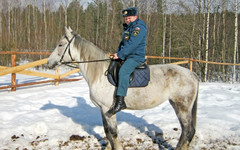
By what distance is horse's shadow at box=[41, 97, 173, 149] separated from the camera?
4109mm

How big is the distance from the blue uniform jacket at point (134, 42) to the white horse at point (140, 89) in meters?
0.43

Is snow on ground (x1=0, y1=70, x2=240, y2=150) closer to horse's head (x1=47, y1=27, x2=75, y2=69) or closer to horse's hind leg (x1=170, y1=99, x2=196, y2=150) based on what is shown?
horse's hind leg (x1=170, y1=99, x2=196, y2=150)

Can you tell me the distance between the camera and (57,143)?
3.75 meters

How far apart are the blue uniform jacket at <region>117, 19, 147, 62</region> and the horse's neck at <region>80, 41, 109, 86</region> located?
1.45ft

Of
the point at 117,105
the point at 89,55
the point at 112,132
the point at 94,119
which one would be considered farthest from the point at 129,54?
the point at 94,119

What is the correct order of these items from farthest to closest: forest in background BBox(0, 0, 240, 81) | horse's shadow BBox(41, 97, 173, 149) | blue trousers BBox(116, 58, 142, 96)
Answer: forest in background BBox(0, 0, 240, 81)
horse's shadow BBox(41, 97, 173, 149)
blue trousers BBox(116, 58, 142, 96)

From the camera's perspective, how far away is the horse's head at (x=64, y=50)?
3.38m

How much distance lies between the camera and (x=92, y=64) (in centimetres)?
336

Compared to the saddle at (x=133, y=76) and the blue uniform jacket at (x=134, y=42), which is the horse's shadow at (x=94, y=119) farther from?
the blue uniform jacket at (x=134, y=42)

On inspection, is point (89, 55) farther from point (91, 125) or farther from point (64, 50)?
point (91, 125)

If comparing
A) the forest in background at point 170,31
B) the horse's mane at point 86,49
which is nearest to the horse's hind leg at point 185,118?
the horse's mane at point 86,49

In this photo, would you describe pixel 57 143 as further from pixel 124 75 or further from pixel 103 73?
pixel 124 75

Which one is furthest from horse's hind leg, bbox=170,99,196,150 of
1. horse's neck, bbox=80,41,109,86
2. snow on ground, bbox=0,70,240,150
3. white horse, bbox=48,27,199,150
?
horse's neck, bbox=80,41,109,86

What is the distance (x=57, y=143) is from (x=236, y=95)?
22.4ft
